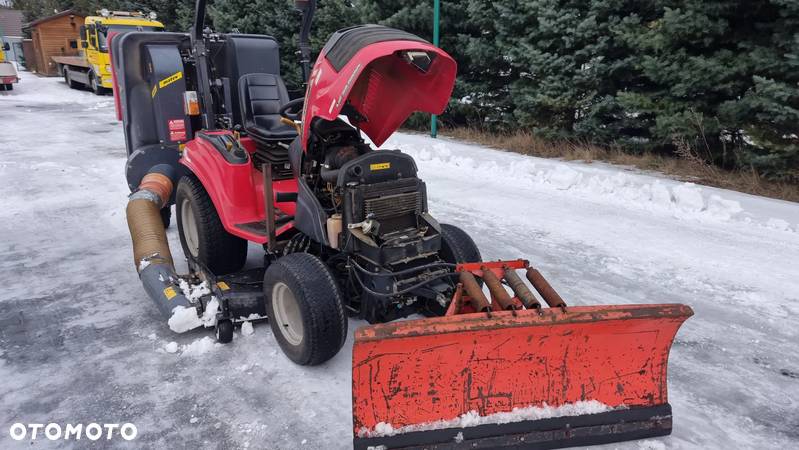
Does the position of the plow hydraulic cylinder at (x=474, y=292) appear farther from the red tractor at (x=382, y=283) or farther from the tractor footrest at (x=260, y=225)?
the tractor footrest at (x=260, y=225)

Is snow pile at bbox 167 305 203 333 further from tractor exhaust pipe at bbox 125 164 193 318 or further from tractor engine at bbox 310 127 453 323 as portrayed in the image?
tractor engine at bbox 310 127 453 323

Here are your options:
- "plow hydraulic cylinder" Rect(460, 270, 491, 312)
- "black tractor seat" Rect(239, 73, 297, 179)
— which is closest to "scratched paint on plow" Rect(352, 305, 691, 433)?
"plow hydraulic cylinder" Rect(460, 270, 491, 312)

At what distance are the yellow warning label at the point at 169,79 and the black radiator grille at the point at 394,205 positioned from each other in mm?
3694

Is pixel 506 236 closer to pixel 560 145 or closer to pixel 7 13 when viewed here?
pixel 560 145

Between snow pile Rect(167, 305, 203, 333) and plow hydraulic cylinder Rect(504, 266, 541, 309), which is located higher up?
plow hydraulic cylinder Rect(504, 266, 541, 309)

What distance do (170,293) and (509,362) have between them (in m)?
2.35

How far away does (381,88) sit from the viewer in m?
3.51

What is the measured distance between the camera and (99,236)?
5664mm

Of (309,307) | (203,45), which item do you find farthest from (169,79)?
(309,307)

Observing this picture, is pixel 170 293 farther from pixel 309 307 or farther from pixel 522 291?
pixel 522 291

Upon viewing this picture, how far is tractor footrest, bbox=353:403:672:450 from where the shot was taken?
2553mm

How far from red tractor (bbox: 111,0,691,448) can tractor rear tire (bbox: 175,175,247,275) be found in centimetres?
2

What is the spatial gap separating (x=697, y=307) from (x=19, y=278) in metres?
5.49

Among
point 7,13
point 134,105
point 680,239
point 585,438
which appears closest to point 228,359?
point 585,438
